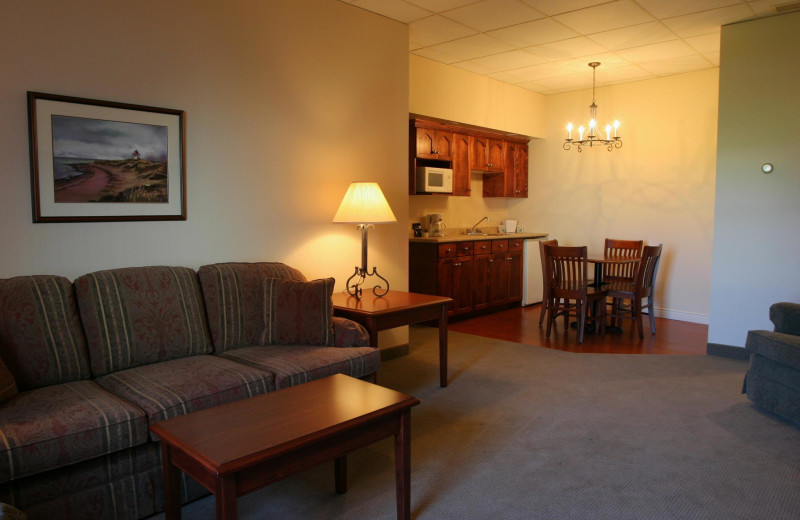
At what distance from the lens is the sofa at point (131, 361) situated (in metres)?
1.93

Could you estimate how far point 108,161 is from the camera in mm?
2857

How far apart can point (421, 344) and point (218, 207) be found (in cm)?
243

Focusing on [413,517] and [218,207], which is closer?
[413,517]

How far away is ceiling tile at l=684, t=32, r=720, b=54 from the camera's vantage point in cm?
479

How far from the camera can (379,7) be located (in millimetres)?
4070

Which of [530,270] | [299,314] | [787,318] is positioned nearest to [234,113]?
[299,314]

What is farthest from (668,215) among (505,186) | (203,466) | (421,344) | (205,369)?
(203,466)

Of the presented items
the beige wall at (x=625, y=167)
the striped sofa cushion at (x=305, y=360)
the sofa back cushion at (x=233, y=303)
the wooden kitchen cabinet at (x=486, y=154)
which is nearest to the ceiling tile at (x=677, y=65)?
the beige wall at (x=625, y=167)

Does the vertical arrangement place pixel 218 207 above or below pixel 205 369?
above

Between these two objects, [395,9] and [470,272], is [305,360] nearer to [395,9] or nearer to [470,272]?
[395,9]

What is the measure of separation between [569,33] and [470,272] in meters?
2.60

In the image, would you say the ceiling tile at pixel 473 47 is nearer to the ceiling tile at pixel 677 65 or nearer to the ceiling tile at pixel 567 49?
the ceiling tile at pixel 567 49

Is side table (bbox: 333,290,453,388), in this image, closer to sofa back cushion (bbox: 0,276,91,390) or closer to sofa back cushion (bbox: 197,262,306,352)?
sofa back cushion (bbox: 197,262,306,352)

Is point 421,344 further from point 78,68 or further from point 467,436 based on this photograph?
point 78,68
